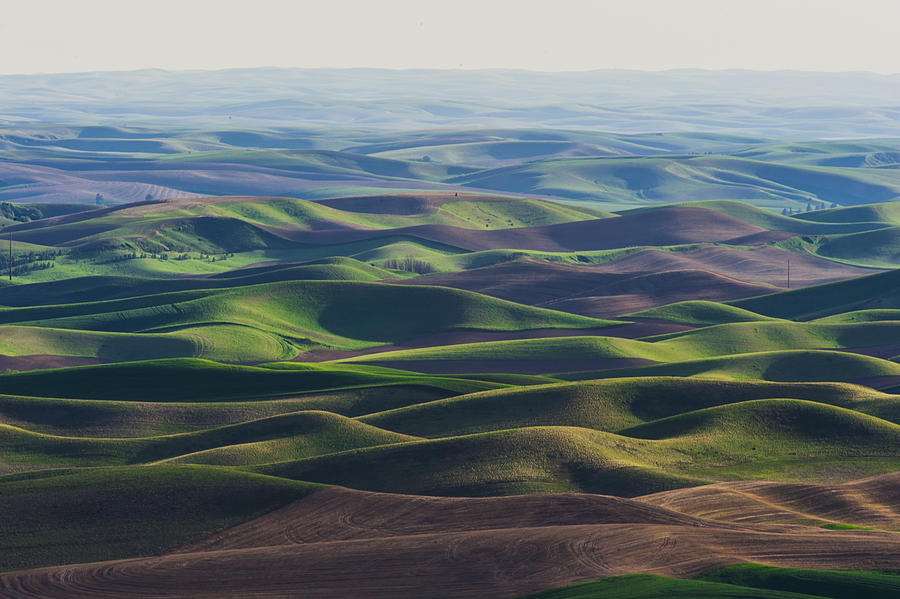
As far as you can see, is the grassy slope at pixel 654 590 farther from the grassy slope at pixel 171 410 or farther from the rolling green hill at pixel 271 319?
the rolling green hill at pixel 271 319

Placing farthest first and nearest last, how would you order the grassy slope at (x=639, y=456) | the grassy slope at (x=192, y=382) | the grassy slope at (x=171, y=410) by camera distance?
1. the grassy slope at (x=192, y=382)
2. the grassy slope at (x=171, y=410)
3. the grassy slope at (x=639, y=456)

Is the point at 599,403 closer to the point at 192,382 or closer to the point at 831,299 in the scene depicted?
the point at 192,382

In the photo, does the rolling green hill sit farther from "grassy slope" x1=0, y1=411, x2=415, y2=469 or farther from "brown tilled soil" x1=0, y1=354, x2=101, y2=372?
"grassy slope" x1=0, y1=411, x2=415, y2=469

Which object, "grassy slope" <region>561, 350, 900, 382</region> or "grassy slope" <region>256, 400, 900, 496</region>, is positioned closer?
"grassy slope" <region>256, 400, 900, 496</region>

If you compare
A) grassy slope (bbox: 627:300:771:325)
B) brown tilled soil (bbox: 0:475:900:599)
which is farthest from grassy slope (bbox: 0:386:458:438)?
grassy slope (bbox: 627:300:771:325)

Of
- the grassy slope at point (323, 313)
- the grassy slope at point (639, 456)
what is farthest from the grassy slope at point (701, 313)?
the grassy slope at point (639, 456)

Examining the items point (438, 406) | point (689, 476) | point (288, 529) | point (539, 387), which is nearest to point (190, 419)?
point (438, 406)

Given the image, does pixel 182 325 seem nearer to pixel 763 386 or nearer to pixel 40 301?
pixel 40 301
